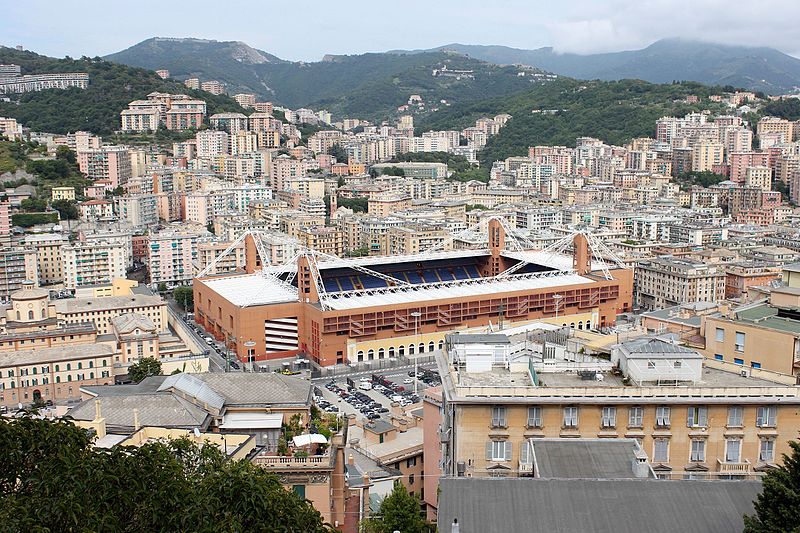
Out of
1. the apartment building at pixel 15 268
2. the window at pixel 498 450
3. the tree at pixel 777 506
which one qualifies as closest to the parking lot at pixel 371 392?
the window at pixel 498 450

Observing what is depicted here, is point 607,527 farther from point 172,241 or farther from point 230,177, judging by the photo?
point 230,177

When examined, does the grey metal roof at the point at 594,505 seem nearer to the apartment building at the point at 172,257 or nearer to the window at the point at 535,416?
the window at the point at 535,416

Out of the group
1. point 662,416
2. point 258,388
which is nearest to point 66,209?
point 258,388

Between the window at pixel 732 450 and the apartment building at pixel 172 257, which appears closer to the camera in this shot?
the window at pixel 732 450

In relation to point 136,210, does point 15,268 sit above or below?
below

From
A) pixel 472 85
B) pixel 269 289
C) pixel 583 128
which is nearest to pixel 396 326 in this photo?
pixel 269 289

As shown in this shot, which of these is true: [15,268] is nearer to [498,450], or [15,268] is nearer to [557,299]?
[557,299]
